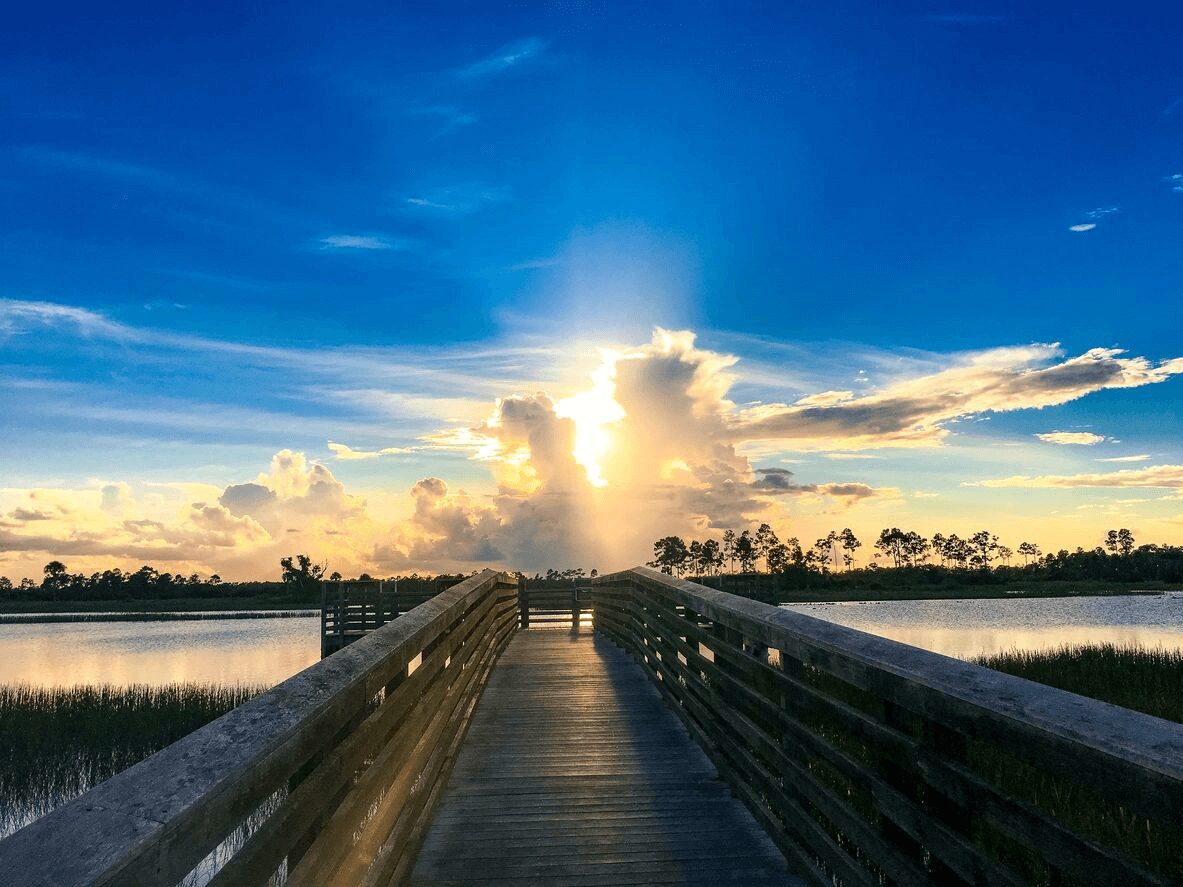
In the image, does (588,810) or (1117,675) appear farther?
(1117,675)

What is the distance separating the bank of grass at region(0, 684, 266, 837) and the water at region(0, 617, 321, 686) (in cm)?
491

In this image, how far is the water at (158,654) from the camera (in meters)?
28.2

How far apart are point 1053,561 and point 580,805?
598ft

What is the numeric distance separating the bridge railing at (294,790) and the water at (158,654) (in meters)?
21.3

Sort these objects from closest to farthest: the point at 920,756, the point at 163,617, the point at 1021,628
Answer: the point at 920,756 < the point at 1021,628 < the point at 163,617

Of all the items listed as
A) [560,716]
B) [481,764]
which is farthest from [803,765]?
[560,716]

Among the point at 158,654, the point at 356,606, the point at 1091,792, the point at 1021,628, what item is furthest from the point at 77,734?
the point at 1021,628

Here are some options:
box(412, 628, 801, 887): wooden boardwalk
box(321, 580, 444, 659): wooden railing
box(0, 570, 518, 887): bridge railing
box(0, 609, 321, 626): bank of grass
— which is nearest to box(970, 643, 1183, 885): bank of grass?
box(412, 628, 801, 887): wooden boardwalk

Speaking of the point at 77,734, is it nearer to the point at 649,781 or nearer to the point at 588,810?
the point at 649,781

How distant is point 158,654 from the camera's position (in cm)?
3766

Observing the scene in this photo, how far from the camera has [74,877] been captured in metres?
1.38

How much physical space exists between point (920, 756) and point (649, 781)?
3320 millimetres

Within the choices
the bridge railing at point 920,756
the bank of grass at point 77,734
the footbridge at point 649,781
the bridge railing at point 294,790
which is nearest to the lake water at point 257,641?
the bank of grass at point 77,734

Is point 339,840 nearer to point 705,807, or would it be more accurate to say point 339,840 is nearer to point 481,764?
point 705,807
